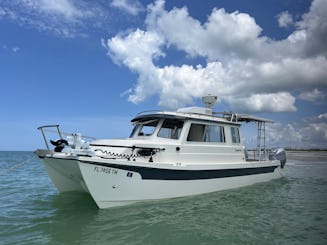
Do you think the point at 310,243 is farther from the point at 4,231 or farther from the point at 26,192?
the point at 26,192

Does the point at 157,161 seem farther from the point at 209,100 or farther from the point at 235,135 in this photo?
the point at 209,100

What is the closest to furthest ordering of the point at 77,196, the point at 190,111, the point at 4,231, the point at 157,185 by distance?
the point at 4,231
the point at 157,185
the point at 77,196
the point at 190,111

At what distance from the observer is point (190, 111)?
1159cm

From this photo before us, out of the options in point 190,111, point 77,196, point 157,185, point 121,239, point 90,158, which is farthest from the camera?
point 190,111

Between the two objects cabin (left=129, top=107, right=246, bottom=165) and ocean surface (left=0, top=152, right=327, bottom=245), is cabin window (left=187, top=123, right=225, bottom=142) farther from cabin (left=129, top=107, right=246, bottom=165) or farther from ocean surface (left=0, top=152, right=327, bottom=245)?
ocean surface (left=0, top=152, right=327, bottom=245)

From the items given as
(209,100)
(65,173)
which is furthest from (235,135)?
(65,173)

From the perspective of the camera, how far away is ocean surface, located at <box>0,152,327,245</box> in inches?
254

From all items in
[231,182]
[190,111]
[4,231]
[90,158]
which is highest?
[190,111]

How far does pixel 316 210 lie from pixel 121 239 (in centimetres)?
661

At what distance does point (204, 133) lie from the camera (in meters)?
11.0

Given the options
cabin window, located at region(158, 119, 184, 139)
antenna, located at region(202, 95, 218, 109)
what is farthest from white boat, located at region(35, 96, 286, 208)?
antenna, located at region(202, 95, 218, 109)

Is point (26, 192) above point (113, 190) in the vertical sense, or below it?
below

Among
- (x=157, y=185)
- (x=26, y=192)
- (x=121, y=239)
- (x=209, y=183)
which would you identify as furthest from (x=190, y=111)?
(x=26, y=192)

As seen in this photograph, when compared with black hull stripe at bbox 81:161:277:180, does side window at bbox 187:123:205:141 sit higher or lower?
higher
